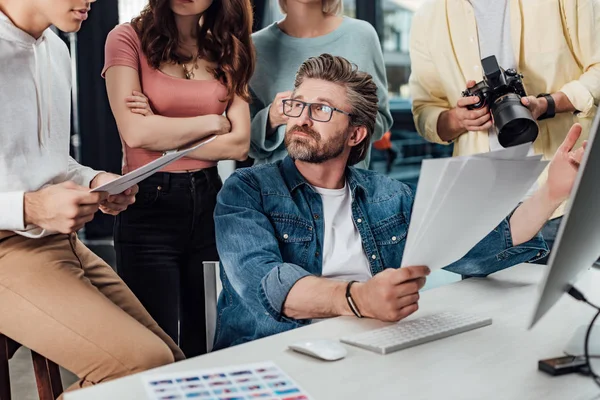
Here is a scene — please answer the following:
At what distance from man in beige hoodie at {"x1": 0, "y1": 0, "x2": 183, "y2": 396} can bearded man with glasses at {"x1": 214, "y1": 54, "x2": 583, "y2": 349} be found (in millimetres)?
260

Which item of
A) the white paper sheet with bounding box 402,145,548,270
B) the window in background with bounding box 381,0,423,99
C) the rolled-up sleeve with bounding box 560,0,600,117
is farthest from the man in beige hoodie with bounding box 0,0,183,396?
the window in background with bounding box 381,0,423,99

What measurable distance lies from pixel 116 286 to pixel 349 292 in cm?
68

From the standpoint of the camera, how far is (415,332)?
1.36 meters

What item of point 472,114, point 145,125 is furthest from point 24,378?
point 472,114

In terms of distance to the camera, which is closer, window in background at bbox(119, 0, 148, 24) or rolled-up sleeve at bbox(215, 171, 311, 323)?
rolled-up sleeve at bbox(215, 171, 311, 323)

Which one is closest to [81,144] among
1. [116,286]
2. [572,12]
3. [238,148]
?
[238,148]

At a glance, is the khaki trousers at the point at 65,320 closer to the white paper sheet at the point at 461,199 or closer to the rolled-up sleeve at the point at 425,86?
the white paper sheet at the point at 461,199

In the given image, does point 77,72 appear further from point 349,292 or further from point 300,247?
point 349,292

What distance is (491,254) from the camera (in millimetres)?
1786

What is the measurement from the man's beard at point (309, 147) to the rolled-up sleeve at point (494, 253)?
418mm

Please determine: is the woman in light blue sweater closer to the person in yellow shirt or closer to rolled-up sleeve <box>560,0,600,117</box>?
the person in yellow shirt

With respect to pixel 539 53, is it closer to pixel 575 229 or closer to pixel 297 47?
pixel 297 47

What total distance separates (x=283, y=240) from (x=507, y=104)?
76cm

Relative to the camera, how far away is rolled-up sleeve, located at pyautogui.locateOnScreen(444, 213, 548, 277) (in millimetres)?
1779
